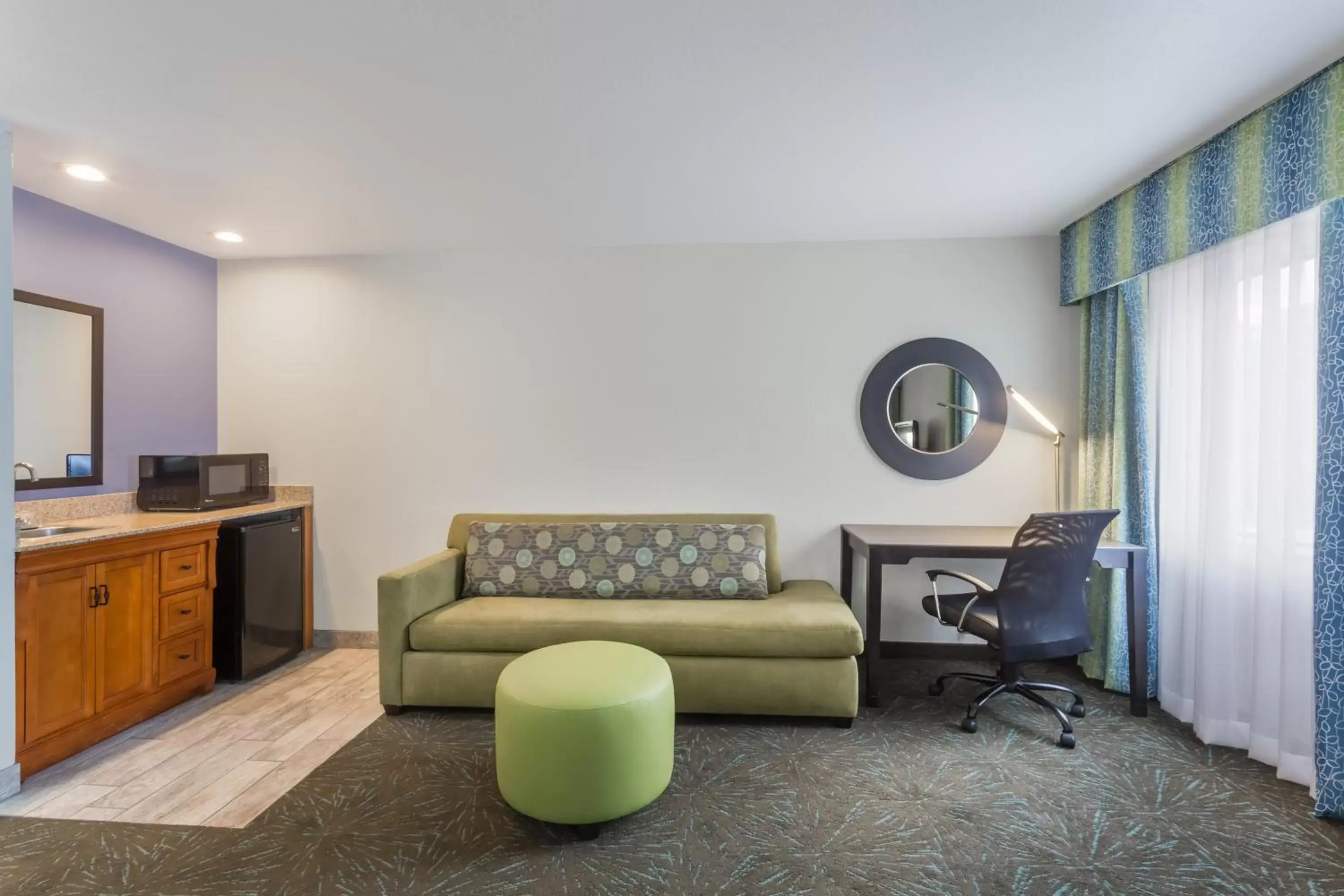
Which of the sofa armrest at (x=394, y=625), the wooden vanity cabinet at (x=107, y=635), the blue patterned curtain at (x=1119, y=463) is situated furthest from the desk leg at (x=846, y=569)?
the wooden vanity cabinet at (x=107, y=635)

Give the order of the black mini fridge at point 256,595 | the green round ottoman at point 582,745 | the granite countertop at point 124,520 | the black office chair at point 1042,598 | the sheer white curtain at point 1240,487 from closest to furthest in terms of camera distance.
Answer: the green round ottoman at point 582,745 < the sheer white curtain at point 1240,487 < the granite countertop at point 124,520 < the black office chair at point 1042,598 < the black mini fridge at point 256,595

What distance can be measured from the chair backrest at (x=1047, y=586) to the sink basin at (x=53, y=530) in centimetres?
385

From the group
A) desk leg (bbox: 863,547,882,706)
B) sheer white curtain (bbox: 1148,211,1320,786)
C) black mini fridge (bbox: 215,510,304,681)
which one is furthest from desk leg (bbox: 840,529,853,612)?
black mini fridge (bbox: 215,510,304,681)

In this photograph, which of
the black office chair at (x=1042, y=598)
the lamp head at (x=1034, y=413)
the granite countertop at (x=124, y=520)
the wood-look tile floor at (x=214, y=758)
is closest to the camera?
the wood-look tile floor at (x=214, y=758)

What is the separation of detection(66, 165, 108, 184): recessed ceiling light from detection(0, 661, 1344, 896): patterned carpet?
2468mm

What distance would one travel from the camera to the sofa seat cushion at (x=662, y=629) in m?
2.60

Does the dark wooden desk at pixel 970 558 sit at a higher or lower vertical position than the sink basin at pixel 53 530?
lower

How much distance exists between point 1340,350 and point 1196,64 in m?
1.01

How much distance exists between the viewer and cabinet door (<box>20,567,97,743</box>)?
2.18 metres

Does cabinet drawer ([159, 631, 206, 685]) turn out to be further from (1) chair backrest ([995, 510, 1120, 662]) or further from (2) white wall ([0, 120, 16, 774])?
(1) chair backrest ([995, 510, 1120, 662])

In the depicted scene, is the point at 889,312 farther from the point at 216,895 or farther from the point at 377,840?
the point at 216,895

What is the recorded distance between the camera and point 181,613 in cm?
281

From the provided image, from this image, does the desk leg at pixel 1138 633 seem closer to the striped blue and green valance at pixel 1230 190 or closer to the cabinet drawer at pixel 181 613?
the striped blue and green valance at pixel 1230 190

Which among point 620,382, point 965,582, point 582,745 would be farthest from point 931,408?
point 582,745
